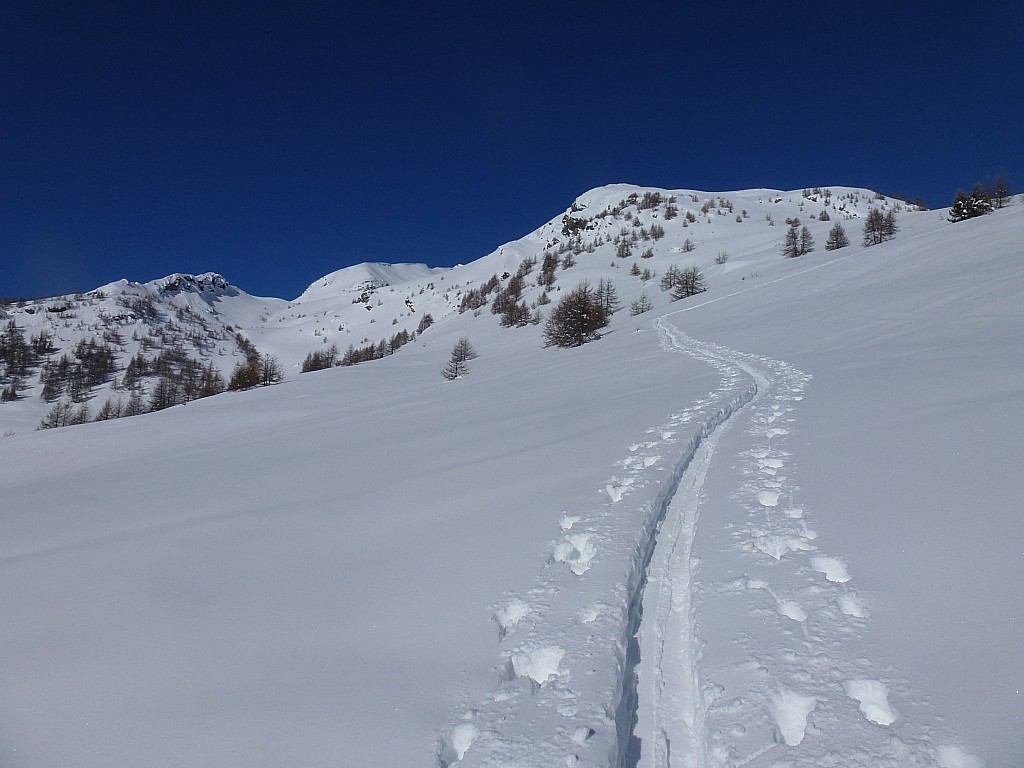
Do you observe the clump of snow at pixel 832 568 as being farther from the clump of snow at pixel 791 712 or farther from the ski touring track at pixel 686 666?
the clump of snow at pixel 791 712

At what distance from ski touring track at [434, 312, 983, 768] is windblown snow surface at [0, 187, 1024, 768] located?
1 centimetres

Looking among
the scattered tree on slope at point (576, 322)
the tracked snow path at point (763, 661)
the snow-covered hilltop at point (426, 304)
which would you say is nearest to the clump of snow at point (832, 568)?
the tracked snow path at point (763, 661)

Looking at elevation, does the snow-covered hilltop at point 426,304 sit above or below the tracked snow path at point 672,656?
above

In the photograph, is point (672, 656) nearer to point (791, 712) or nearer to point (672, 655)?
point (672, 655)

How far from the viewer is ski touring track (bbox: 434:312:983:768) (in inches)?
77.9

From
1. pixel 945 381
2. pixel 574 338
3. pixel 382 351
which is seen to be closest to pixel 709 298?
pixel 574 338

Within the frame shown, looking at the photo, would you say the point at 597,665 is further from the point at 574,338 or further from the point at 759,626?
the point at 574,338

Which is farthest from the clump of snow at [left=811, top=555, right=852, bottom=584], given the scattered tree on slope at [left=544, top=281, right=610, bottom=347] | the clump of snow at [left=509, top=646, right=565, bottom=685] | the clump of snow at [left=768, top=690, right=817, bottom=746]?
the scattered tree on slope at [left=544, top=281, right=610, bottom=347]

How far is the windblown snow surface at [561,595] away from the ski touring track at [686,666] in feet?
0.05

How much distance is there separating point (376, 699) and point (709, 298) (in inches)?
1238

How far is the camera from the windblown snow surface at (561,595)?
2082mm

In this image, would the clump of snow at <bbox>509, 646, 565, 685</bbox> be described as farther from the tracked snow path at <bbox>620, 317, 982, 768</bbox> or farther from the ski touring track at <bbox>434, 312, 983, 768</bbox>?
the tracked snow path at <bbox>620, 317, 982, 768</bbox>

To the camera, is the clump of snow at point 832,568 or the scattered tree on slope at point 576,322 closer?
the clump of snow at point 832,568

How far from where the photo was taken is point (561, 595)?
3107 millimetres
